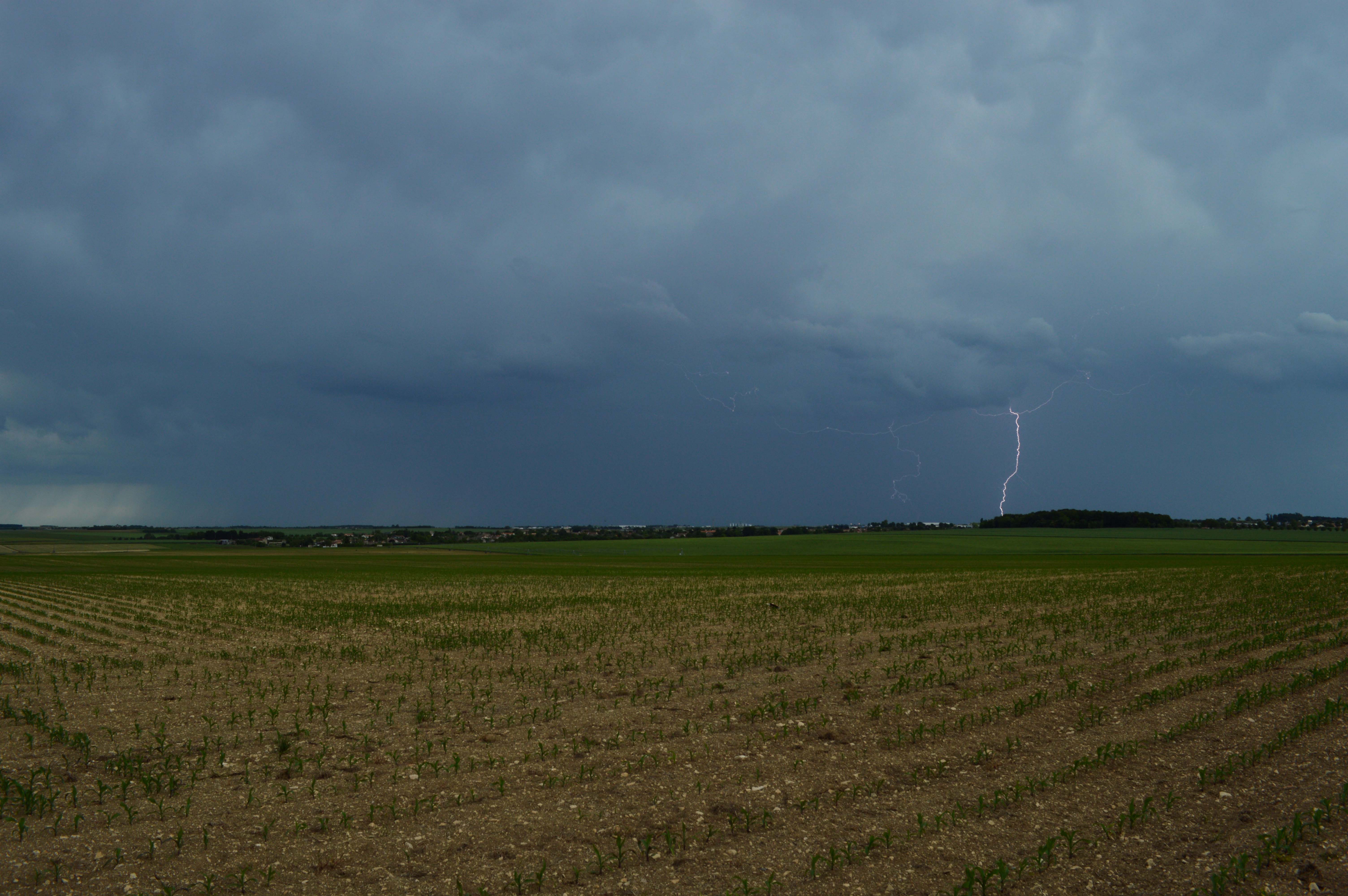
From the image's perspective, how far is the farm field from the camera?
28.3 feet

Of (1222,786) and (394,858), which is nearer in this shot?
(394,858)

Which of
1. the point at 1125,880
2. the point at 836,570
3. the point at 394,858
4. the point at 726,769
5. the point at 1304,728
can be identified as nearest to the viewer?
the point at 1125,880

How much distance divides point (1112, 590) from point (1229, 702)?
31.7 meters

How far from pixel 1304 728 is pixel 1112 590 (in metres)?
33.7

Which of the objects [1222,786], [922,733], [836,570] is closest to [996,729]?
[922,733]

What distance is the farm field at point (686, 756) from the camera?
8.64 meters

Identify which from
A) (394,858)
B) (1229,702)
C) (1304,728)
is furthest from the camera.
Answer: (1229,702)

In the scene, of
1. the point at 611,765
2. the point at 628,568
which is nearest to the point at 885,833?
the point at 611,765

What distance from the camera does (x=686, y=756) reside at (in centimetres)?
1275

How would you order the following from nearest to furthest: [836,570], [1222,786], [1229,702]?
[1222,786], [1229,702], [836,570]

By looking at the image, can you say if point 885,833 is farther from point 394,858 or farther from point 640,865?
point 394,858

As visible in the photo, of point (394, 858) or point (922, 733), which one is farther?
point (922, 733)

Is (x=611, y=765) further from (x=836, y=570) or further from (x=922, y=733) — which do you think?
(x=836, y=570)

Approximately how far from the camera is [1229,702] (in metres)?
15.8
